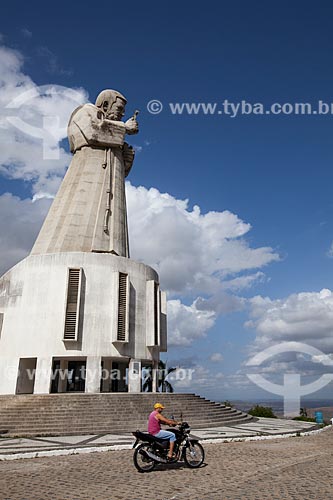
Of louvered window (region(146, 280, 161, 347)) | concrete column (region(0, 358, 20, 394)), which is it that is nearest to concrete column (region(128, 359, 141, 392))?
louvered window (region(146, 280, 161, 347))

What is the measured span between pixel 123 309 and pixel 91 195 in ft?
28.9

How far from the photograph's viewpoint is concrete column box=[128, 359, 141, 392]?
22.1 metres

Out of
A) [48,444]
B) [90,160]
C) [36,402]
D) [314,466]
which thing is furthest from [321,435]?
[90,160]

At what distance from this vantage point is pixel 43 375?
67.3ft

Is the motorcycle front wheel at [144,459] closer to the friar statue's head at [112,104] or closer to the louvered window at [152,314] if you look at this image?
the louvered window at [152,314]

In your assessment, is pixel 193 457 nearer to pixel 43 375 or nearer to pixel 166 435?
pixel 166 435

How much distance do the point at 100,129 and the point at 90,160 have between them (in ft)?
7.71

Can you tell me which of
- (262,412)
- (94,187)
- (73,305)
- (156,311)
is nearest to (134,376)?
(156,311)

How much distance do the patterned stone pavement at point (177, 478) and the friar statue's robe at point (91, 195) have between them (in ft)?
54.2

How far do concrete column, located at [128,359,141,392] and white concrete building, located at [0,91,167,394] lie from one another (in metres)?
0.05

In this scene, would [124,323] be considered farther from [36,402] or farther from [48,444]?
[48,444]

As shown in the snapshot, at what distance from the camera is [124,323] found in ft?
73.6

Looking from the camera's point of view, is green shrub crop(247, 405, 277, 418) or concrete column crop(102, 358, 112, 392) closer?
concrete column crop(102, 358, 112, 392)

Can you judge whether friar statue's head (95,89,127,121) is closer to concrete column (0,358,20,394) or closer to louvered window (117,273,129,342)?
louvered window (117,273,129,342)
